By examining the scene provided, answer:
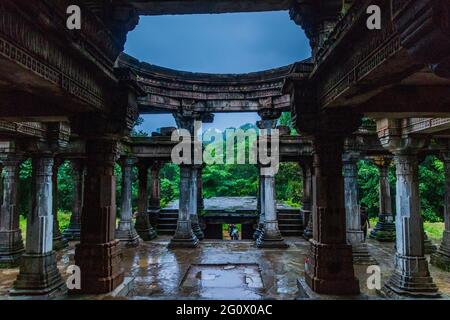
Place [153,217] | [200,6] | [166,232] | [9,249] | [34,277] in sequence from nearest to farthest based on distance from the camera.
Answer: [200,6] → [34,277] → [9,249] → [166,232] → [153,217]

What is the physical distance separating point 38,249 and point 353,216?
897 cm

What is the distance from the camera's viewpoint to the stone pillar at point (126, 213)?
45.3ft

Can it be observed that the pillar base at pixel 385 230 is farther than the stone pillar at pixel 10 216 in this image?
Yes

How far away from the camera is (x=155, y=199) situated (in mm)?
19125

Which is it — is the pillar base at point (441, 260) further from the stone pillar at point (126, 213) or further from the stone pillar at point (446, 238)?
the stone pillar at point (126, 213)

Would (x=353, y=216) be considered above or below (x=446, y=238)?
above

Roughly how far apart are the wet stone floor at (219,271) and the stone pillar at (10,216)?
68cm

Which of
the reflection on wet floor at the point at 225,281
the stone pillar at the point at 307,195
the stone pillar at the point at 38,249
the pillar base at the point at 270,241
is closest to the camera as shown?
the stone pillar at the point at 38,249

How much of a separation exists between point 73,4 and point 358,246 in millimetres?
10345

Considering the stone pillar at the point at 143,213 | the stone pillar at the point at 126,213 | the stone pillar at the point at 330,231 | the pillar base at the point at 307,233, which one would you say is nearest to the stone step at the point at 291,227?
the pillar base at the point at 307,233

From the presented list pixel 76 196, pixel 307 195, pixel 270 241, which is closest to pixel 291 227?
pixel 307 195

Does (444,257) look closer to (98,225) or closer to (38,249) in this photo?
(98,225)
